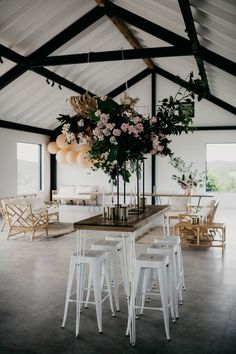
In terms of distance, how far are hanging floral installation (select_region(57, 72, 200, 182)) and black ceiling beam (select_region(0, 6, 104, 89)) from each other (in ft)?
18.1

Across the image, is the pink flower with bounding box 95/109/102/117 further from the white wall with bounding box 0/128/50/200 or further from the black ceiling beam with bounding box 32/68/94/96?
the white wall with bounding box 0/128/50/200

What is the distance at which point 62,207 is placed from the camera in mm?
13289

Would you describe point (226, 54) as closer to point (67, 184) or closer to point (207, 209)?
point (207, 209)

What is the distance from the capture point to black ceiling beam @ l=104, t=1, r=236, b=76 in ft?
26.7

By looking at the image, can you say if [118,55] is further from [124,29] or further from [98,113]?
[98,113]

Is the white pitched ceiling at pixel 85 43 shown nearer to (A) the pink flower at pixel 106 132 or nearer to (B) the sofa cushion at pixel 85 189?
(B) the sofa cushion at pixel 85 189

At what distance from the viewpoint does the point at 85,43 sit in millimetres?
10031

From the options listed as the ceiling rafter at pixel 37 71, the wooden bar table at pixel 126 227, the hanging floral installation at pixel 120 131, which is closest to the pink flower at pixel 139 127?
the hanging floral installation at pixel 120 131

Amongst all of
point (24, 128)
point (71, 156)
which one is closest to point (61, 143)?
point (71, 156)

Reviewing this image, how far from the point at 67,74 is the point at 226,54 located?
4.95 m

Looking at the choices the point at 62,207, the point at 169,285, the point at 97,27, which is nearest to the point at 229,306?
the point at 169,285

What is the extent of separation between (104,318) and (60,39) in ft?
22.4

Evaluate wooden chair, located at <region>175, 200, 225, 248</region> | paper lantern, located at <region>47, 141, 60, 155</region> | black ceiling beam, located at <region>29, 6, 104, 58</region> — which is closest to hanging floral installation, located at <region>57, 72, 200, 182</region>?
wooden chair, located at <region>175, 200, 225, 248</region>

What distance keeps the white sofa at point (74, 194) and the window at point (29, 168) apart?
80cm
